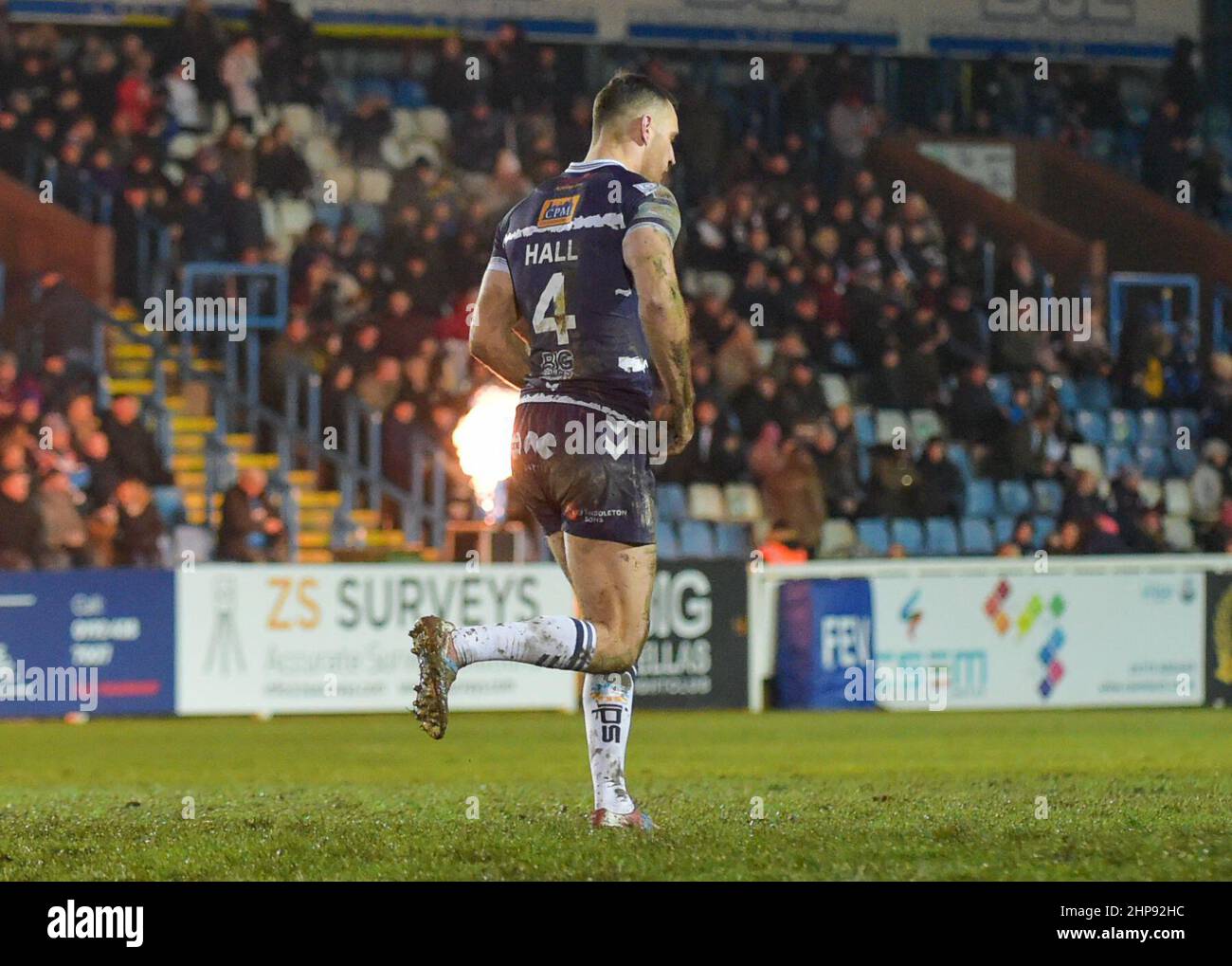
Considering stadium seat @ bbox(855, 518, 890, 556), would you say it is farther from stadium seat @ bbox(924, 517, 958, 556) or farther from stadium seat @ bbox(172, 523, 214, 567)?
stadium seat @ bbox(172, 523, 214, 567)

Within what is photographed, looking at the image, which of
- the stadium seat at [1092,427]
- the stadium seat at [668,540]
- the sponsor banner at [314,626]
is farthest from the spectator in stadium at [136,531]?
the stadium seat at [1092,427]

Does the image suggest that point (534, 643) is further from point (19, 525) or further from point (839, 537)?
point (839, 537)

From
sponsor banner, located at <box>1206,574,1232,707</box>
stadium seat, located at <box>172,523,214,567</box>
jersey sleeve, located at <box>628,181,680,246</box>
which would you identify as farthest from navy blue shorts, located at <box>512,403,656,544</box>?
stadium seat, located at <box>172,523,214,567</box>

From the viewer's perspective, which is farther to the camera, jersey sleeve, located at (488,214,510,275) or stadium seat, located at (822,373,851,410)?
stadium seat, located at (822,373,851,410)

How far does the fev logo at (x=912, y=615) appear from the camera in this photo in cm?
1745

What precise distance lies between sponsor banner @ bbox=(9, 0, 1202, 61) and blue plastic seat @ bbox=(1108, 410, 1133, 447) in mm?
5867

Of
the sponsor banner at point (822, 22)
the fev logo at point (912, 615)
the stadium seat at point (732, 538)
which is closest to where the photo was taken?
the fev logo at point (912, 615)

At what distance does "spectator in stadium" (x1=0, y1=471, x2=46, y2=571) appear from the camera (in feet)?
57.5

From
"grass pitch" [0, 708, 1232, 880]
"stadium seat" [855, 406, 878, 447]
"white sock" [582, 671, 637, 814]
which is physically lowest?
"grass pitch" [0, 708, 1232, 880]

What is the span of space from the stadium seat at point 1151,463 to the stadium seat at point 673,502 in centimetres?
565

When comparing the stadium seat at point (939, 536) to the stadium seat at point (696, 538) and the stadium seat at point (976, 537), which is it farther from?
the stadium seat at point (696, 538)

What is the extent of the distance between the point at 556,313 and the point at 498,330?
343 mm
